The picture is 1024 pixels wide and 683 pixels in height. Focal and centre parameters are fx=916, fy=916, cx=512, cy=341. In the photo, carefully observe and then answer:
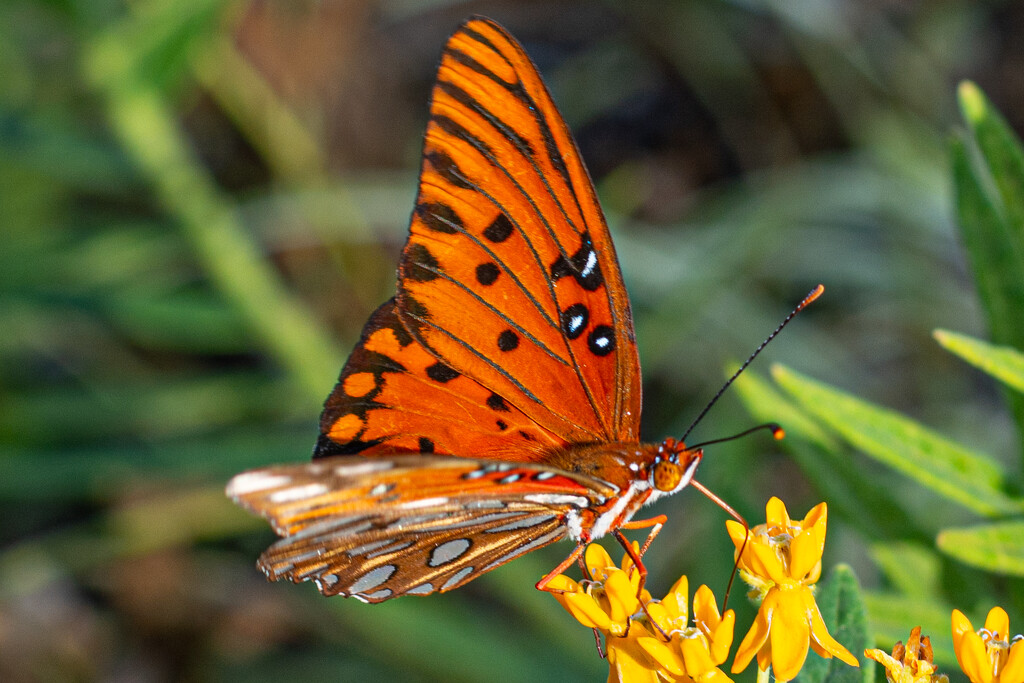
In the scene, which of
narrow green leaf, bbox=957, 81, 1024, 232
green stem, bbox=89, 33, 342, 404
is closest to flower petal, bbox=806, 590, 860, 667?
narrow green leaf, bbox=957, 81, 1024, 232

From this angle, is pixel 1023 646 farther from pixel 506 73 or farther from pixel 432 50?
pixel 432 50

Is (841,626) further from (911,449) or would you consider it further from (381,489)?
(381,489)

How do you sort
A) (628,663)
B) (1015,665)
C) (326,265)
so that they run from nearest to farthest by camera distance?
(1015,665) < (628,663) < (326,265)

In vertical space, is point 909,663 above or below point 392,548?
below

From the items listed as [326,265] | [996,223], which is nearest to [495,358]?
[996,223]

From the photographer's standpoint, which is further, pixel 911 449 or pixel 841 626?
pixel 911 449

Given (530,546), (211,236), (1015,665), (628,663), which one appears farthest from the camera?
(211,236)

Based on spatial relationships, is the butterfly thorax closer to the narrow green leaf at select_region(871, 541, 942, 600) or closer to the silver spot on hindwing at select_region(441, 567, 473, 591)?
the silver spot on hindwing at select_region(441, 567, 473, 591)
